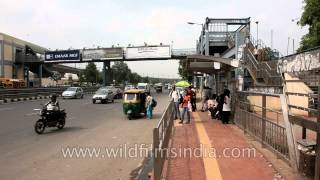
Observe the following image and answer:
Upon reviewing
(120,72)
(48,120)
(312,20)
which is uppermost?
(312,20)

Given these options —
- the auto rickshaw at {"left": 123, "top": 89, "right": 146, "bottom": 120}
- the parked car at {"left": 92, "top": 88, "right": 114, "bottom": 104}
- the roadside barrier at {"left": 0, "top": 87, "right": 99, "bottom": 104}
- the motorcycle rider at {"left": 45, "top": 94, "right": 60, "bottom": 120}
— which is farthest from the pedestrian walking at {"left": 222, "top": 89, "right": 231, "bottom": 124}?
the roadside barrier at {"left": 0, "top": 87, "right": 99, "bottom": 104}

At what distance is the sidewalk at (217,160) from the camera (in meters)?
8.41

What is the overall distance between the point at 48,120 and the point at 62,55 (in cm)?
5940

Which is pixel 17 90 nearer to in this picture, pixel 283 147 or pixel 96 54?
pixel 96 54

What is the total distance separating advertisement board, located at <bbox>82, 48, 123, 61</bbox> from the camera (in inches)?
2839

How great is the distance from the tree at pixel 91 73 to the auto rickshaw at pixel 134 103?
100362 mm

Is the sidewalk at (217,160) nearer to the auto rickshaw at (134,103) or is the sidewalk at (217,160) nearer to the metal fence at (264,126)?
the metal fence at (264,126)

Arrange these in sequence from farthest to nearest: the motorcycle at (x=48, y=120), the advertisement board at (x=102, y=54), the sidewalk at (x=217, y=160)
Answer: the advertisement board at (x=102, y=54), the motorcycle at (x=48, y=120), the sidewalk at (x=217, y=160)

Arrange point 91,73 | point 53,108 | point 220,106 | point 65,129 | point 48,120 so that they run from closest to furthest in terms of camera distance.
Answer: point 48,120, point 53,108, point 65,129, point 220,106, point 91,73

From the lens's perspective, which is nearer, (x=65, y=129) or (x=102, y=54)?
(x=65, y=129)

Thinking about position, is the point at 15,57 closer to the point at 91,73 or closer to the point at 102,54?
the point at 102,54

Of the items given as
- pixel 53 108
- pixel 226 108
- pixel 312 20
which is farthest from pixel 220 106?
pixel 312 20

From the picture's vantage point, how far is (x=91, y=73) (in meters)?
124

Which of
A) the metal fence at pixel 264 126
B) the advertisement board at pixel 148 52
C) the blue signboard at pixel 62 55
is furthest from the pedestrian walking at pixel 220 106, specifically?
the blue signboard at pixel 62 55
